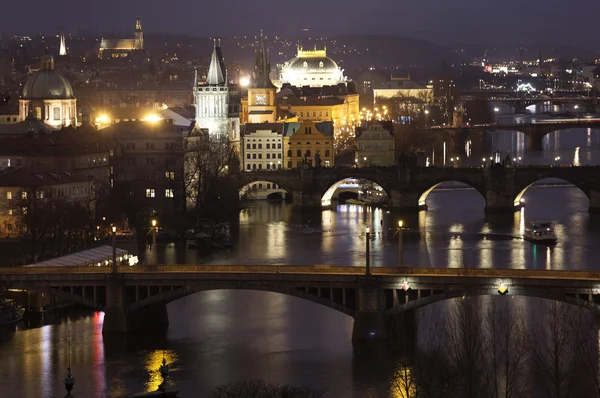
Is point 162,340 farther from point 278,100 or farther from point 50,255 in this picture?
point 278,100

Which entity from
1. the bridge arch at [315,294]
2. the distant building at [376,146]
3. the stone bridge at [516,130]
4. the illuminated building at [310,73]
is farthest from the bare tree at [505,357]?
the illuminated building at [310,73]

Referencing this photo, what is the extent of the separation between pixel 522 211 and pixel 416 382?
102ft

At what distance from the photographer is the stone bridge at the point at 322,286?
110 feet

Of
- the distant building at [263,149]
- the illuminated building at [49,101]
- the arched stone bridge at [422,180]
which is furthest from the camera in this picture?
the illuminated building at [49,101]

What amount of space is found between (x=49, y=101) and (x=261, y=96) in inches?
434

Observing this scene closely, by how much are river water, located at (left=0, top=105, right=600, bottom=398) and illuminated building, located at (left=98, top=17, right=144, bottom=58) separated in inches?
3671

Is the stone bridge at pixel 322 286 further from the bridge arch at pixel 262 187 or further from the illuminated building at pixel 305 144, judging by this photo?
the illuminated building at pixel 305 144

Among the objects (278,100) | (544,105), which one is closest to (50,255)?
(278,100)

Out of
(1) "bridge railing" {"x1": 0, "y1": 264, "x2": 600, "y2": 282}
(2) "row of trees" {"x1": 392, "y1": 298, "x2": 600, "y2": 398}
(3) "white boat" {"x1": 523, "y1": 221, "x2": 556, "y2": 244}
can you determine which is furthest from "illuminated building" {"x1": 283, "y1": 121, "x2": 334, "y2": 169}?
(2) "row of trees" {"x1": 392, "y1": 298, "x2": 600, "y2": 398}

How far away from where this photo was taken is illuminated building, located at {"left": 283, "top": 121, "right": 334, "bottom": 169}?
6919 cm

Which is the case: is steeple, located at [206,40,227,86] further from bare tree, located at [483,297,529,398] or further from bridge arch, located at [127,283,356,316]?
bare tree, located at [483,297,529,398]

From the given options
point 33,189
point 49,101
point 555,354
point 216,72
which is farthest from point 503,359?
point 216,72

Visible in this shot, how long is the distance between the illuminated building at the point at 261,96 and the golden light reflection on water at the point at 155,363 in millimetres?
42802

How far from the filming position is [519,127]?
88375mm
